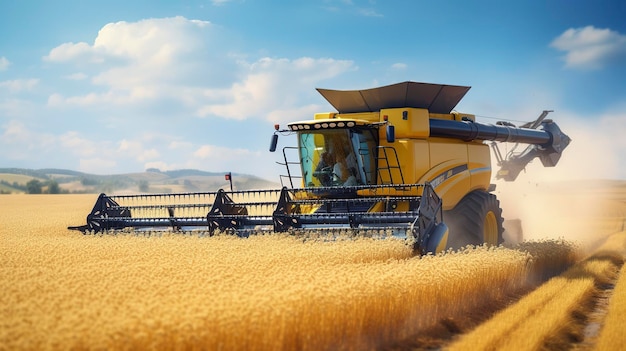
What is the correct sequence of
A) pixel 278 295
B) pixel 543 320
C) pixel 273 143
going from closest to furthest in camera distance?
pixel 278 295 < pixel 543 320 < pixel 273 143

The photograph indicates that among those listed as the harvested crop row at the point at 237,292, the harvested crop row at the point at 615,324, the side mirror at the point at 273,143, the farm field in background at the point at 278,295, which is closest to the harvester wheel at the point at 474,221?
the farm field in background at the point at 278,295

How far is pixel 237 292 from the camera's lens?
17.0ft

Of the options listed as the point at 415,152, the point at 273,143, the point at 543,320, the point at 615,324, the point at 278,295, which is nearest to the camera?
the point at 278,295

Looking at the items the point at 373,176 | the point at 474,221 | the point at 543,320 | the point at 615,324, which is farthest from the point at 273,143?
the point at 615,324

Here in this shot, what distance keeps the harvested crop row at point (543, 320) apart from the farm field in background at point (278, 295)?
0.02 metres

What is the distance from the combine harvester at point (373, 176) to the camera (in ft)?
32.9

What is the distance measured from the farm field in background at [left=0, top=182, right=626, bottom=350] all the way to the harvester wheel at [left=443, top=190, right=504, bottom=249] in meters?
1.13

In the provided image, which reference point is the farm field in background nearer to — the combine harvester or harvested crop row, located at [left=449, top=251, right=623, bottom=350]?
harvested crop row, located at [left=449, top=251, right=623, bottom=350]

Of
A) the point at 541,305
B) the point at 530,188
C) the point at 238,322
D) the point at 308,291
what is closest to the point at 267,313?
the point at 238,322

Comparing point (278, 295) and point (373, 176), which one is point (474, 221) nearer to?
point (373, 176)

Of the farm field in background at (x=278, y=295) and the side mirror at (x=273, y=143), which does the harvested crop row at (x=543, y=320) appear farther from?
the side mirror at (x=273, y=143)

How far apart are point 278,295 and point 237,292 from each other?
Answer: 34cm

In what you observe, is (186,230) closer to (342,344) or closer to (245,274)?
(245,274)

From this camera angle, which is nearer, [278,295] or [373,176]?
[278,295]
